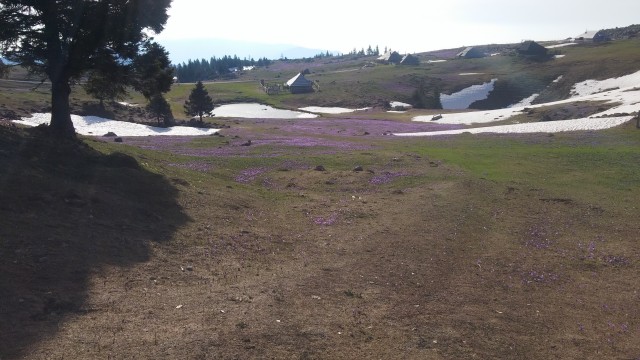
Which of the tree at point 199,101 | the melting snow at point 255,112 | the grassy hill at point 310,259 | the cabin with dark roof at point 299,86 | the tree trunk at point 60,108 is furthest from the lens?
the cabin with dark roof at point 299,86

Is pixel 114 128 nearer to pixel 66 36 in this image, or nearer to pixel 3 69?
pixel 3 69

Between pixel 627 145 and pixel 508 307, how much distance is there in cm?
3660

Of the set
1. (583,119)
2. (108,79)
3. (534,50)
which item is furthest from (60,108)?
(534,50)

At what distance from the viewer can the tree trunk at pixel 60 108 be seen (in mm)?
26062

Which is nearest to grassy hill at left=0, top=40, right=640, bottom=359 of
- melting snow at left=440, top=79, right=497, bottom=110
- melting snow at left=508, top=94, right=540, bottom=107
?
melting snow at left=508, top=94, right=540, bottom=107

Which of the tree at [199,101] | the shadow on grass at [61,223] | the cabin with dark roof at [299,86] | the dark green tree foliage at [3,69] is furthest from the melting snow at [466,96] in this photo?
the shadow on grass at [61,223]

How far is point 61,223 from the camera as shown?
15859mm

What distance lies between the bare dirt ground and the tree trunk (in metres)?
2.86

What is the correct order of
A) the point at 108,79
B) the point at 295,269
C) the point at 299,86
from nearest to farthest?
the point at 295,269, the point at 108,79, the point at 299,86

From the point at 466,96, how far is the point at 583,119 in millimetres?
64955

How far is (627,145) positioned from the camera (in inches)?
1698

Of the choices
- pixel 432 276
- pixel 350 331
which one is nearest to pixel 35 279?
pixel 350 331

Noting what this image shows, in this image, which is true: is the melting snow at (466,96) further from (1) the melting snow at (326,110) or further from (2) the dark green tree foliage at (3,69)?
(2) the dark green tree foliage at (3,69)

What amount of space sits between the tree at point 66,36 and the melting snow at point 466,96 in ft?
333
